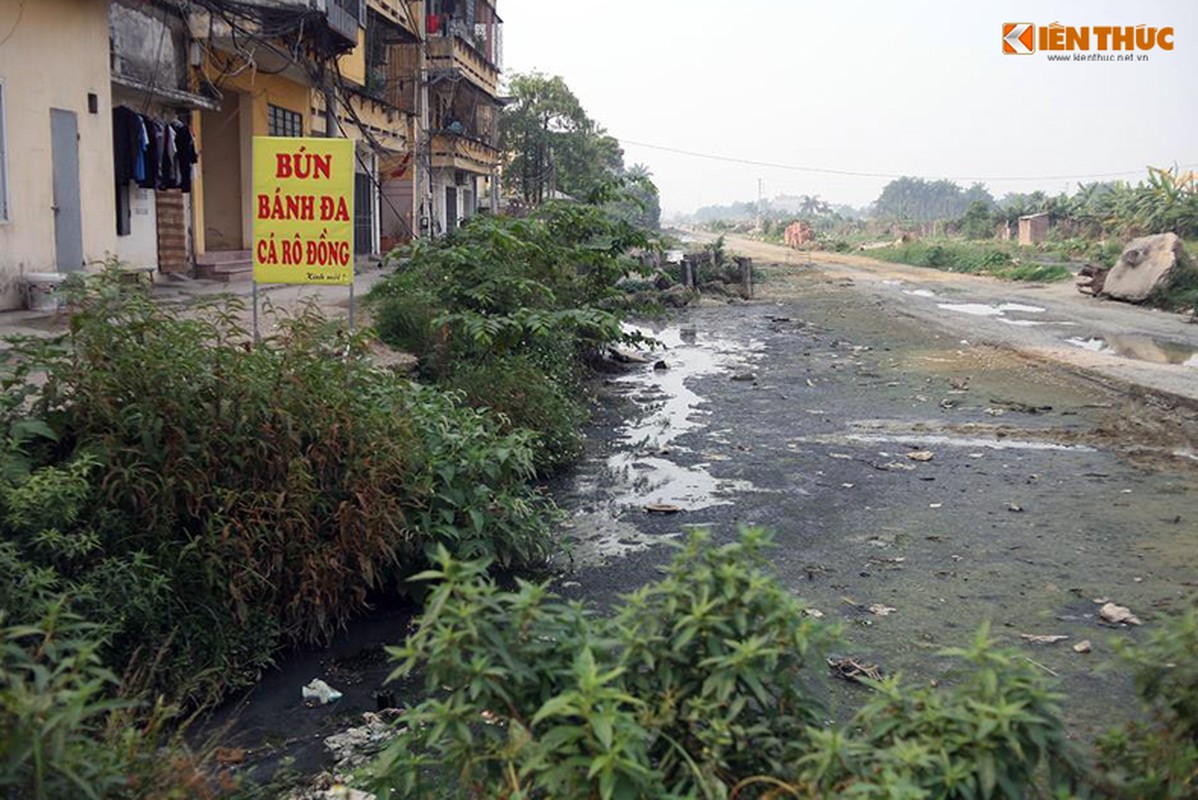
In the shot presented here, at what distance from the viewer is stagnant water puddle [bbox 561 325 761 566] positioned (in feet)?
22.3

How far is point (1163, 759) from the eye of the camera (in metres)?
2.38

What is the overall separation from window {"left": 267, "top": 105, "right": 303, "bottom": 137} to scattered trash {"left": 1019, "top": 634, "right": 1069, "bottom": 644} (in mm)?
16950

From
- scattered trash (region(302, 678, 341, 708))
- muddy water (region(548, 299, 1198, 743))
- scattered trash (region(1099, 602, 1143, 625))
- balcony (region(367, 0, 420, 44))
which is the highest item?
balcony (region(367, 0, 420, 44))

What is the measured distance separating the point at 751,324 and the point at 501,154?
26.9m

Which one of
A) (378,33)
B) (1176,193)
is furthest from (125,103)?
(1176,193)

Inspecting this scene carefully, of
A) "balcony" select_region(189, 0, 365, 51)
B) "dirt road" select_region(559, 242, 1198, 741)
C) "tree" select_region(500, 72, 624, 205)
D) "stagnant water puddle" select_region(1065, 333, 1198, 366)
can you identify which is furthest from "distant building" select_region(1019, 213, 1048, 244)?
"balcony" select_region(189, 0, 365, 51)

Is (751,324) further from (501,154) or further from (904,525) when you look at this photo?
(501,154)

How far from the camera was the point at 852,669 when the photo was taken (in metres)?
4.68

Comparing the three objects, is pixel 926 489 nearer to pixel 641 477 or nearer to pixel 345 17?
pixel 641 477

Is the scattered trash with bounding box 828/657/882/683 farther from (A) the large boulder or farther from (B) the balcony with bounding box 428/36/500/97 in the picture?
(B) the balcony with bounding box 428/36/500/97

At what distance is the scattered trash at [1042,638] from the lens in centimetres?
504

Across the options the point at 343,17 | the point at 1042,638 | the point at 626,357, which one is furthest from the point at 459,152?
the point at 1042,638

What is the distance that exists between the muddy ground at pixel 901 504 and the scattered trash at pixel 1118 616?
0.21 ft

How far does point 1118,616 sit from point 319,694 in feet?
12.7
